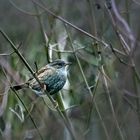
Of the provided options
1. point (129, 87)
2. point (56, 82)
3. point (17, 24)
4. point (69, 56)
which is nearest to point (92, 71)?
point (69, 56)

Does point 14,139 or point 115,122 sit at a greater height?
point 115,122

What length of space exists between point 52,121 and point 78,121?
186 cm

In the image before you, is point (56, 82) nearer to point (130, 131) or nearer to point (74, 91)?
point (74, 91)

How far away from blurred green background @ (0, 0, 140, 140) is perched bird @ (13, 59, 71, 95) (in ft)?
0.32

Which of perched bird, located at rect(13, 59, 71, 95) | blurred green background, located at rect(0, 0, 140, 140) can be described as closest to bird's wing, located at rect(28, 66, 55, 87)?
perched bird, located at rect(13, 59, 71, 95)

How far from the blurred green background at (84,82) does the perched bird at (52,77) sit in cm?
10

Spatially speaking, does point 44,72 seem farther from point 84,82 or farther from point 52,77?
point 84,82

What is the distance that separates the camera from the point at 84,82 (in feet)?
20.7

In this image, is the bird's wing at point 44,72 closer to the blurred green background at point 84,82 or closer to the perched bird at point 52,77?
the perched bird at point 52,77

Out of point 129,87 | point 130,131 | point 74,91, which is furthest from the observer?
point 74,91

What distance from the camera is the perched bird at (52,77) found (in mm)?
6707

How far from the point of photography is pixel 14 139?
6426 millimetres

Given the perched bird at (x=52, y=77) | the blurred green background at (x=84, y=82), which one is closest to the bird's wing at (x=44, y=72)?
the perched bird at (x=52, y=77)

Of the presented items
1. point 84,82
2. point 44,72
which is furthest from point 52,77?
point 84,82
